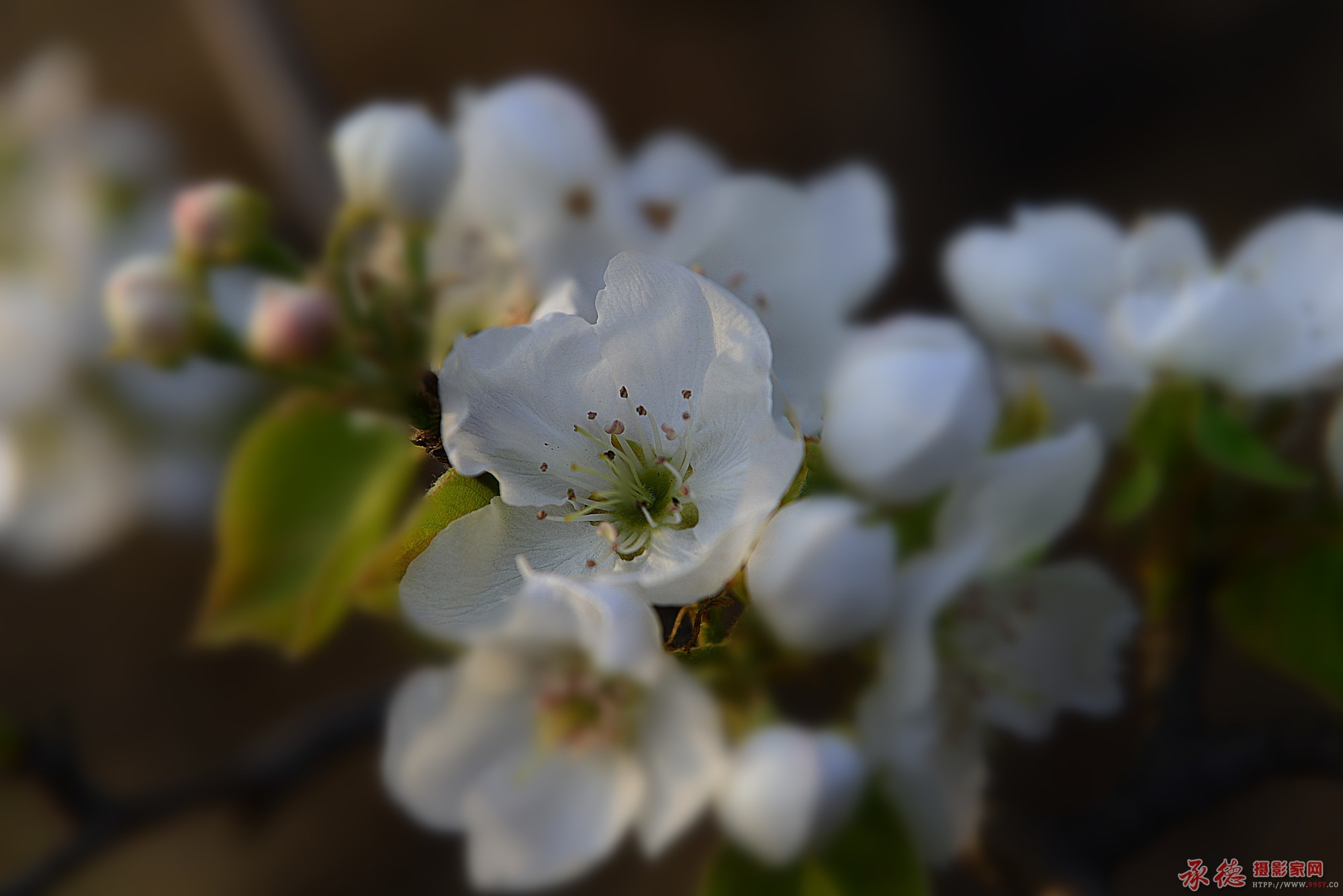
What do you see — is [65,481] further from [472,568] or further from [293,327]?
[472,568]

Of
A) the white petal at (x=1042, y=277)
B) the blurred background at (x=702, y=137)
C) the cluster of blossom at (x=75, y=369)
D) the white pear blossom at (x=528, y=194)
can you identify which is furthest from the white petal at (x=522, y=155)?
the blurred background at (x=702, y=137)

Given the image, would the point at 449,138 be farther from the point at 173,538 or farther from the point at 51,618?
the point at 51,618

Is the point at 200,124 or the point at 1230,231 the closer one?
the point at 1230,231

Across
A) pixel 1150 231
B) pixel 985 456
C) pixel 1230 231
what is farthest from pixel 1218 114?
pixel 985 456

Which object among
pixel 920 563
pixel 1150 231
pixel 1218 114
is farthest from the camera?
pixel 1218 114

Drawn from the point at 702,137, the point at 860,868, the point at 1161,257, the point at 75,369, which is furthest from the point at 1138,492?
the point at 702,137

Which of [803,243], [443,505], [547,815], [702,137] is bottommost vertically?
[702,137]

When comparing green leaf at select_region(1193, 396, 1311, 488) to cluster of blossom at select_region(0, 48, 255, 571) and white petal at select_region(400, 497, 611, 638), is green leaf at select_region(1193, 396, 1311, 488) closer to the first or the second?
white petal at select_region(400, 497, 611, 638)

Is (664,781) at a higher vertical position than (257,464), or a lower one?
lower
